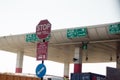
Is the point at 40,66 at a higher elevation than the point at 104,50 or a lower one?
lower

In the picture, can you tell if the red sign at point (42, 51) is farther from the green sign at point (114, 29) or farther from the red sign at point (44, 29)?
the green sign at point (114, 29)

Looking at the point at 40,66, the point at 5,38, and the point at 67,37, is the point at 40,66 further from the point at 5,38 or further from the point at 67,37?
the point at 5,38

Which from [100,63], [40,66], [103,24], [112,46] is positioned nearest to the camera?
[40,66]

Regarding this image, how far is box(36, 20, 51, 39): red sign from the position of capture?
35.6ft

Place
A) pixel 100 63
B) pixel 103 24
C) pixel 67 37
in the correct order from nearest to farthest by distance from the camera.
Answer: pixel 103 24 → pixel 67 37 → pixel 100 63

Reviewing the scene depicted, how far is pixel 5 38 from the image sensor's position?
3372cm

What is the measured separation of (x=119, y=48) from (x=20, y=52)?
42.0 feet

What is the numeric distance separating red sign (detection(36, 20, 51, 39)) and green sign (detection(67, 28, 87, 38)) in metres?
15.4

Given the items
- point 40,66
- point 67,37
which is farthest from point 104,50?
point 40,66

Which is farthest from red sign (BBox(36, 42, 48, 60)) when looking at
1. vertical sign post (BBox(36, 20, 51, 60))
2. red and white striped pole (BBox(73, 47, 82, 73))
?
red and white striped pole (BBox(73, 47, 82, 73))

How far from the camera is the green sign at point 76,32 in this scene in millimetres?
26406

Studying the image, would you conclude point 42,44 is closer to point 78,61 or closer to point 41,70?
point 41,70

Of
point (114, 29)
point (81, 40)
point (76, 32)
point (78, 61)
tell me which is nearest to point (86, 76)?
point (114, 29)

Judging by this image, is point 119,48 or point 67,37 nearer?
point 67,37
